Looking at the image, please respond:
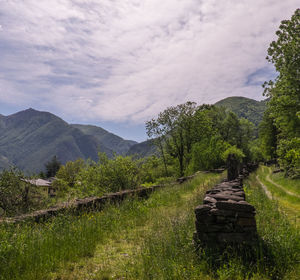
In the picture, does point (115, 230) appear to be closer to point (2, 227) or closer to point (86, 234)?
point (86, 234)

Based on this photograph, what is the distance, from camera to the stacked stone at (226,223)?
4.01 meters

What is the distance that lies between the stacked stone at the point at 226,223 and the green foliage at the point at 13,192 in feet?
31.4

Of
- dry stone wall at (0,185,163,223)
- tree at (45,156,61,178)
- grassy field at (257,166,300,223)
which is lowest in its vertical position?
grassy field at (257,166,300,223)

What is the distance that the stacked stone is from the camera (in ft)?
13.1

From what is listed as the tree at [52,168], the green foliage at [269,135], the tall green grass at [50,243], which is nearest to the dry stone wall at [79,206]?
the tall green grass at [50,243]

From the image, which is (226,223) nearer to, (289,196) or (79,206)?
(79,206)

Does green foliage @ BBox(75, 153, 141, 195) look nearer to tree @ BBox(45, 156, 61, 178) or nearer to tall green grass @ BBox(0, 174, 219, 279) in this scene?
tall green grass @ BBox(0, 174, 219, 279)

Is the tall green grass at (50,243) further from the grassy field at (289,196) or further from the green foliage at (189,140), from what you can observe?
the green foliage at (189,140)

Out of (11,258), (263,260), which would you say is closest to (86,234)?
(11,258)

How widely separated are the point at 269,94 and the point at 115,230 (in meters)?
18.7

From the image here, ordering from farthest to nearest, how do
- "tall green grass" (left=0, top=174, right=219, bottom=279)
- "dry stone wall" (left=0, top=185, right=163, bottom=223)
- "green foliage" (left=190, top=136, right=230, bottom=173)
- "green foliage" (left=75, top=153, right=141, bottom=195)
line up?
"green foliage" (left=190, top=136, right=230, bottom=173) < "green foliage" (left=75, top=153, right=141, bottom=195) < "dry stone wall" (left=0, top=185, right=163, bottom=223) < "tall green grass" (left=0, top=174, right=219, bottom=279)

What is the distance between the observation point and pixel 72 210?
7.32m

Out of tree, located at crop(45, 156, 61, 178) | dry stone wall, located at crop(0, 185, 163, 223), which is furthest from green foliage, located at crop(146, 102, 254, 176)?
tree, located at crop(45, 156, 61, 178)

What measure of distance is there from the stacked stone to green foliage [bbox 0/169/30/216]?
9.58 metres
